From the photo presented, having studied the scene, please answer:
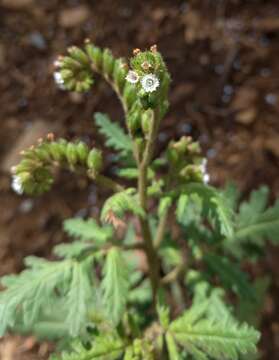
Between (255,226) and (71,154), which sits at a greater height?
(71,154)

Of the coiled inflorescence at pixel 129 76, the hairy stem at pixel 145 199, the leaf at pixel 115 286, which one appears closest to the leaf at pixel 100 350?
the leaf at pixel 115 286

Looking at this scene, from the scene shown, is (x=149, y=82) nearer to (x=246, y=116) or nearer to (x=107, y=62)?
(x=107, y=62)

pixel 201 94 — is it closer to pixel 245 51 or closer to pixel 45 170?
pixel 245 51

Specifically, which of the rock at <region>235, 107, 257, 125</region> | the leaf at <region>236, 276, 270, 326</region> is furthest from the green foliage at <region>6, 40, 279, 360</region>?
the rock at <region>235, 107, 257, 125</region>

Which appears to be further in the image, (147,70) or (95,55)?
(95,55)

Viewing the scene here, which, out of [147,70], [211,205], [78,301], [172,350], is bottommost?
[172,350]

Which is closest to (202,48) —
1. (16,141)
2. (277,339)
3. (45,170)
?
(16,141)

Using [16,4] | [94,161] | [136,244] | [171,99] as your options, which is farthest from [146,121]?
[16,4]

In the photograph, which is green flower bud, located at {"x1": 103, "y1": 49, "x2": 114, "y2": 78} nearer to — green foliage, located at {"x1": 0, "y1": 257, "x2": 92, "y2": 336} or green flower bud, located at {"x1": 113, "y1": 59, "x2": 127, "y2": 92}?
green flower bud, located at {"x1": 113, "y1": 59, "x2": 127, "y2": 92}
